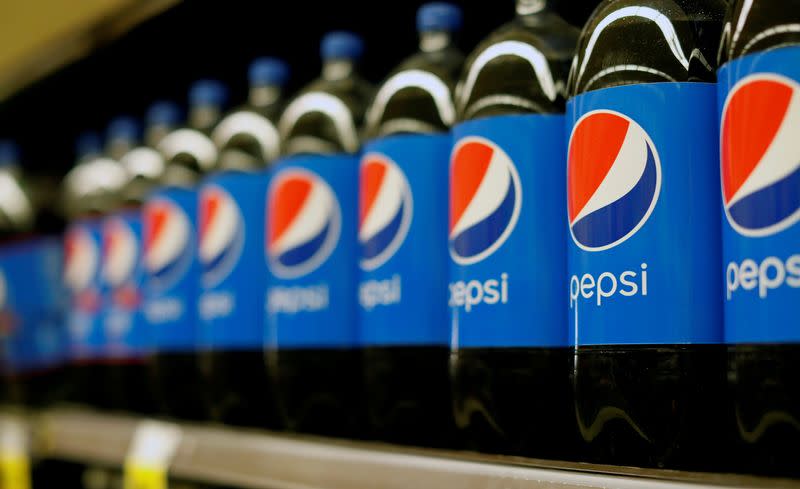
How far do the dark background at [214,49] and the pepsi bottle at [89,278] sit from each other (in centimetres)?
19

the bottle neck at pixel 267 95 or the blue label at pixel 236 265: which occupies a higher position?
the bottle neck at pixel 267 95

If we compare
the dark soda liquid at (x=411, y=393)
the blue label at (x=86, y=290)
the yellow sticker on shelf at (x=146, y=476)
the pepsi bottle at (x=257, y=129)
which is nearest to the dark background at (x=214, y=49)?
the pepsi bottle at (x=257, y=129)

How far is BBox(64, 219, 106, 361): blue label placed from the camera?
186cm

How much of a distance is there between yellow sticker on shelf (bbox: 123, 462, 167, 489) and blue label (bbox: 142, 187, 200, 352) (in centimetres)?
19

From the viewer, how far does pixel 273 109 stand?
1532 mm

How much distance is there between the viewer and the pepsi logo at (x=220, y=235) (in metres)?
1.42

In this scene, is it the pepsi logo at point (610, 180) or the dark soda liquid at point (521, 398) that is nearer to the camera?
the pepsi logo at point (610, 180)

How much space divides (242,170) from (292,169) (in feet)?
0.59

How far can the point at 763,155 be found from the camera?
0.72 m

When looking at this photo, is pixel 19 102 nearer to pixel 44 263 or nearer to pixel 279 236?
pixel 44 263

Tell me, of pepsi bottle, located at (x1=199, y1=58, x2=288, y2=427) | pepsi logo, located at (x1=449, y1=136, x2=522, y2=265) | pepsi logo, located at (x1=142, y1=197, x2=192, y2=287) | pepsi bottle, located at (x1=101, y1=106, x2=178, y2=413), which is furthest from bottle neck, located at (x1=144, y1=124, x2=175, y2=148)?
pepsi logo, located at (x1=449, y1=136, x2=522, y2=265)

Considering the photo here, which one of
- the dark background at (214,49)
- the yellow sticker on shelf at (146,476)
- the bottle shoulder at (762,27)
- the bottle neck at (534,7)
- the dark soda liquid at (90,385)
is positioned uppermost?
the dark background at (214,49)

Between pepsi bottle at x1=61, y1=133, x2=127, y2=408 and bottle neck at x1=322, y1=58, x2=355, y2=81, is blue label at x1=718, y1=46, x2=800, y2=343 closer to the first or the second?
bottle neck at x1=322, y1=58, x2=355, y2=81

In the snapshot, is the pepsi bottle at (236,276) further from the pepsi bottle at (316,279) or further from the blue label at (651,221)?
the blue label at (651,221)
